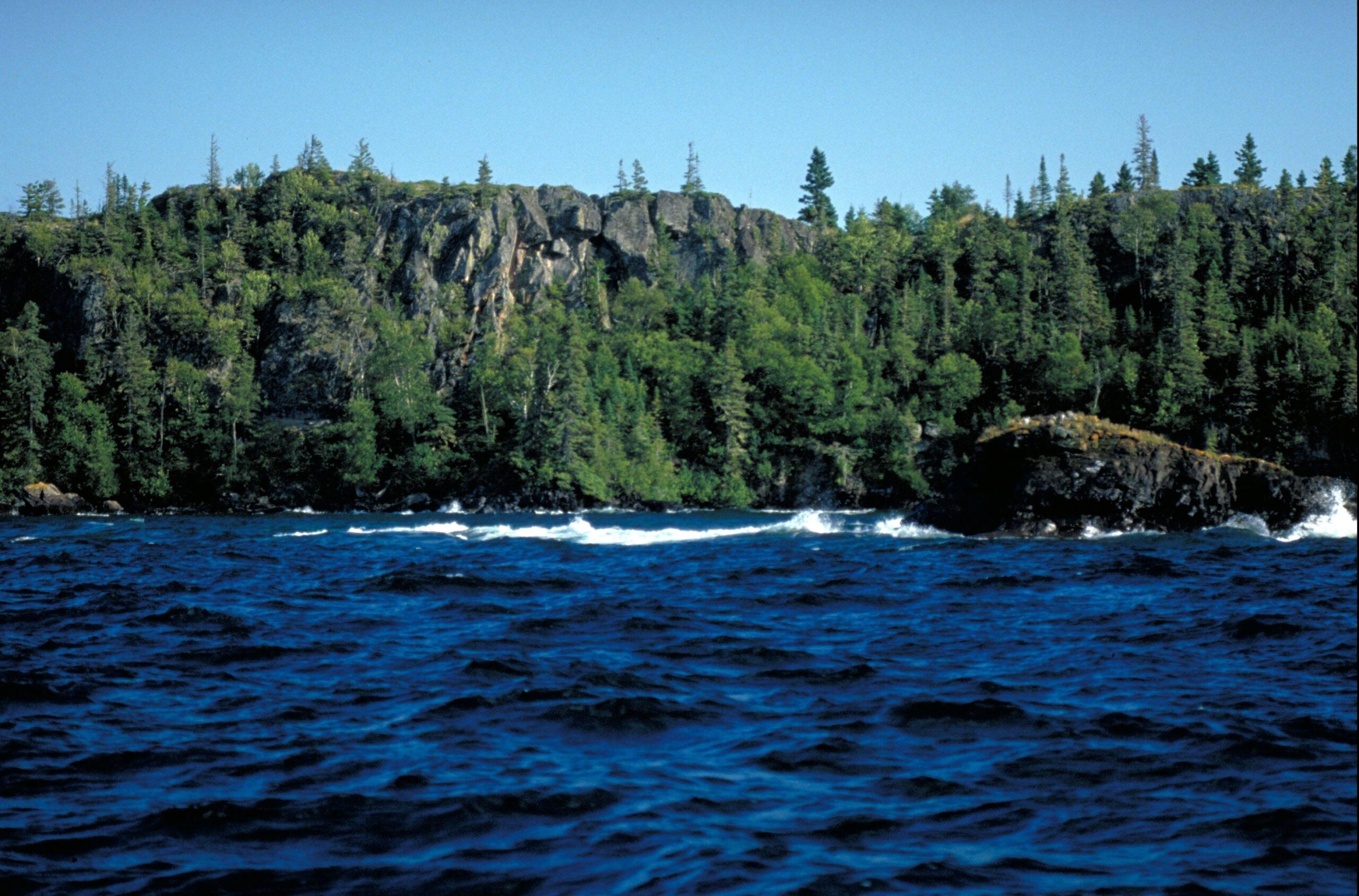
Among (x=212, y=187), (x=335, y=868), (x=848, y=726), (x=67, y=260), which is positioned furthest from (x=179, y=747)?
(x=212, y=187)

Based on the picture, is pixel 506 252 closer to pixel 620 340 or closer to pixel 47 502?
pixel 620 340

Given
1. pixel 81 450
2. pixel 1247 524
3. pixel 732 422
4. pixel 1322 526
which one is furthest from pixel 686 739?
pixel 81 450

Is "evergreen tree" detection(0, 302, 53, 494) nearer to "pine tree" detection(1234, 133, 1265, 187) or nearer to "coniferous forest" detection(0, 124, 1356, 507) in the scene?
"coniferous forest" detection(0, 124, 1356, 507)

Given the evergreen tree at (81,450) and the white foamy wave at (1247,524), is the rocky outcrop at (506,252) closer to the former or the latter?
the evergreen tree at (81,450)

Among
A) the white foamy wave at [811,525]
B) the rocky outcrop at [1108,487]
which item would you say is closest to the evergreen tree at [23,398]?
the white foamy wave at [811,525]

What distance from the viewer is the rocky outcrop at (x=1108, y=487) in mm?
49281

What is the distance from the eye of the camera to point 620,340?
124m

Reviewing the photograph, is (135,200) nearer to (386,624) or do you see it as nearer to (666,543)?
(666,543)

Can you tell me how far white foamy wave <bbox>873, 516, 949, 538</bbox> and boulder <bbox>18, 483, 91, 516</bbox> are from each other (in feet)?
233

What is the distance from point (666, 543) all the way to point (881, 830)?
116 feet

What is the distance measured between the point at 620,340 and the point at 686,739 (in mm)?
111239

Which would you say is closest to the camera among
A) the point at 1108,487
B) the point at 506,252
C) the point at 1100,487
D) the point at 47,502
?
the point at 1108,487

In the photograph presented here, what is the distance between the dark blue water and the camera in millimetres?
9844

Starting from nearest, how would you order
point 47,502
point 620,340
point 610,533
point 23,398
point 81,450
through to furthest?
point 610,533 < point 47,502 < point 81,450 < point 23,398 < point 620,340
